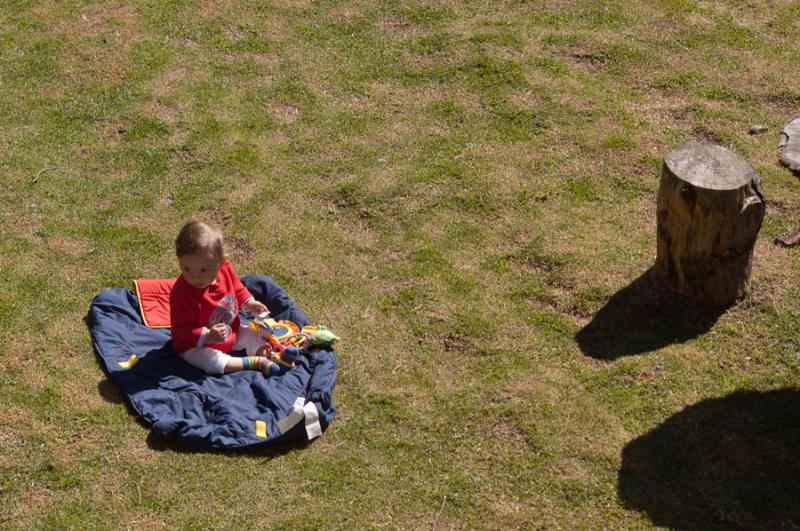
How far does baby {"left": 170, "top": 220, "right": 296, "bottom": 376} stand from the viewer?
271 inches

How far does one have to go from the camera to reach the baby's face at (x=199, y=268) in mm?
6879

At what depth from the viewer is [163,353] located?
288 inches

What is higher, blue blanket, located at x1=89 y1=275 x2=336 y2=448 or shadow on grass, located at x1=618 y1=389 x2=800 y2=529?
blue blanket, located at x1=89 y1=275 x2=336 y2=448

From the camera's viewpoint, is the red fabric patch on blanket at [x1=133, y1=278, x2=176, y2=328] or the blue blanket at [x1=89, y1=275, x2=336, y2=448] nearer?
the blue blanket at [x1=89, y1=275, x2=336, y2=448]

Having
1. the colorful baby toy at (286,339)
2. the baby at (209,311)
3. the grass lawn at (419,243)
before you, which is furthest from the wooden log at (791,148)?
the baby at (209,311)

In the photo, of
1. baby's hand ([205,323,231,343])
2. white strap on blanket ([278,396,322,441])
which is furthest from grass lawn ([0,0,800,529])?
baby's hand ([205,323,231,343])

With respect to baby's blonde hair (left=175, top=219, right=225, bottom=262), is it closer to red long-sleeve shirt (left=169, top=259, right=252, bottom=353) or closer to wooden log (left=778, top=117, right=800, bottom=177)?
red long-sleeve shirt (left=169, top=259, right=252, bottom=353)

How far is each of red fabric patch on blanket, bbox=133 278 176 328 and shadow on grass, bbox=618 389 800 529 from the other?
3.65 m

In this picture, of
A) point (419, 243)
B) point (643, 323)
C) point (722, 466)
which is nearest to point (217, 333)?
point (419, 243)

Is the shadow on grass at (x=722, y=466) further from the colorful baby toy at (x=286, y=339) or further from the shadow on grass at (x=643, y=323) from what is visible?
the colorful baby toy at (x=286, y=339)

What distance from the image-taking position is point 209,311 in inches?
281

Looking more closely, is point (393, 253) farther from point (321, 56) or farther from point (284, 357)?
point (321, 56)

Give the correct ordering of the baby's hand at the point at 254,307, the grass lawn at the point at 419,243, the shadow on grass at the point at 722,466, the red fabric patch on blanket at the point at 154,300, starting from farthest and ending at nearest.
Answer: the red fabric patch on blanket at the point at 154,300
the baby's hand at the point at 254,307
the grass lawn at the point at 419,243
the shadow on grass at the point at 722,466

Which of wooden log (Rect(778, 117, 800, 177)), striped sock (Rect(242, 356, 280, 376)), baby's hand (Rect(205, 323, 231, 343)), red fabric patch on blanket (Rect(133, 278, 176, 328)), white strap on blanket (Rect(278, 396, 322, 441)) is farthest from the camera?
red fabric patch on blanket (Rect(133, 278, 176, 328))
